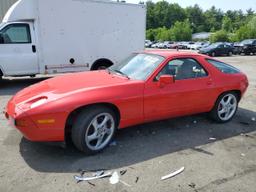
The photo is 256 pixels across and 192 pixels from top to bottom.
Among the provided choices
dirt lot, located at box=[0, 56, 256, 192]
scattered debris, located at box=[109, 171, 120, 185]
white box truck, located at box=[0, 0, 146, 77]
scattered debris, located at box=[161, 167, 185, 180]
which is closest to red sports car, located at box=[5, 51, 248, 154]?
dirt lot, located at box=[0, 56, 256, 192]

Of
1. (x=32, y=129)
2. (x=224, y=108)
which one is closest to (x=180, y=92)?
(x=224, y=108)

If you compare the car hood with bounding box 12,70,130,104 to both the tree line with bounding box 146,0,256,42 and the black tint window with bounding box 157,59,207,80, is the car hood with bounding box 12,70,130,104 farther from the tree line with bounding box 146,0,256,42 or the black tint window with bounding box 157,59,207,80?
the tree line with bounding box 146,0,256,42

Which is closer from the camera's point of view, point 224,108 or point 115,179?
point 115,179

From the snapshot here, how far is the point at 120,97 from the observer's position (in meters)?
4.07

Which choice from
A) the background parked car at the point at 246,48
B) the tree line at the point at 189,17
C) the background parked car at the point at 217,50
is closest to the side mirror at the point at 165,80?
the background parked car at the point at 217,50

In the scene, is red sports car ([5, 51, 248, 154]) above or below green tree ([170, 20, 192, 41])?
above

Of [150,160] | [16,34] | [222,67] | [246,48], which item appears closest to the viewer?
[150,160]

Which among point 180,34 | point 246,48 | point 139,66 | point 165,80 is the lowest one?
point 180,34

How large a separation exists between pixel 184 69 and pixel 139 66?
810 mm

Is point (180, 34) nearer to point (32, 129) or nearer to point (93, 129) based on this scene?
point (93, 129)

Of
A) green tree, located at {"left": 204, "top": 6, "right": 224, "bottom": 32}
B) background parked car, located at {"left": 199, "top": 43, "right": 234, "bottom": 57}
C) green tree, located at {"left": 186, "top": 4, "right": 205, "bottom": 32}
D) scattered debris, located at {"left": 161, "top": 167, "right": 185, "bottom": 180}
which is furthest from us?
green tree, located at {"left": 186, "top": 4, "right": 205, "bottom": 32}

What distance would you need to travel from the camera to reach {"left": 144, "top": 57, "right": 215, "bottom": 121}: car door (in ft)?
14.5

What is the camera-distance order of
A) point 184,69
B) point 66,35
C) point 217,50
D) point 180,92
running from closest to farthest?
1. point 180,92
2. point 184,69
3. point 66,35
4. point 217,50

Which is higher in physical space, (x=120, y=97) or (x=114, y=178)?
(x=120, y=97)
